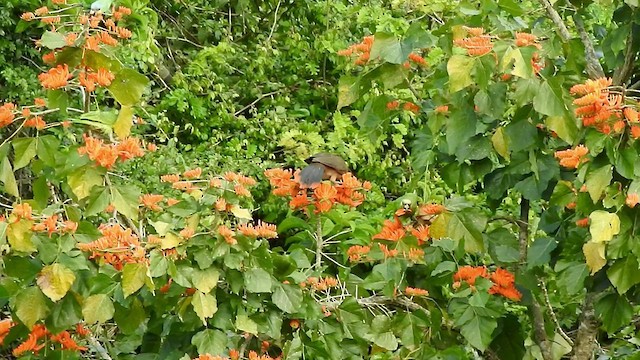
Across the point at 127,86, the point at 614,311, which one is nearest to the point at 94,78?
the point at 127,86

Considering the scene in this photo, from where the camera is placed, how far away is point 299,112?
4438mm

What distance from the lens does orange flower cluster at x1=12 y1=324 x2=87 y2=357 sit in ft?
5.81

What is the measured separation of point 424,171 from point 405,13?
7.58 ft

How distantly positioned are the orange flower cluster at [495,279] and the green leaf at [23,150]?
90 cm

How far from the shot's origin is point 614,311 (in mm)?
1900

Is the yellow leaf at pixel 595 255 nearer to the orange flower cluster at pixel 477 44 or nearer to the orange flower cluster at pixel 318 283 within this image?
the orange flower cluster at pixel 477 44

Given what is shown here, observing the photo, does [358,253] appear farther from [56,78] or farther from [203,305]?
[56,78]

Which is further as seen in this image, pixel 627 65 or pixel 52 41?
pixel 627 65

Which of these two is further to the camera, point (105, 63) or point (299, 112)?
point (299, 112)

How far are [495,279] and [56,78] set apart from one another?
103cm

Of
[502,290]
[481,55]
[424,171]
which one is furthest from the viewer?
[424,171]

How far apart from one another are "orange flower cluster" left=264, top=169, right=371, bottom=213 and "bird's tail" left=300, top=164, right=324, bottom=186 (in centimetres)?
1

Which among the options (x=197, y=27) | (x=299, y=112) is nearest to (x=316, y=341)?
(x=299, y=112)

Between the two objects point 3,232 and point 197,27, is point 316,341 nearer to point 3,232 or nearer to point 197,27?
point 3,232
